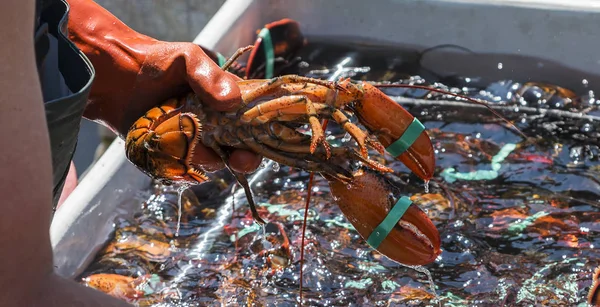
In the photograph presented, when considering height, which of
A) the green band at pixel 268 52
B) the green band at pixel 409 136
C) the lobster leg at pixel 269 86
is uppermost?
the green band at pixel 409 136

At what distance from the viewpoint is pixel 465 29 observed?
12.5ft

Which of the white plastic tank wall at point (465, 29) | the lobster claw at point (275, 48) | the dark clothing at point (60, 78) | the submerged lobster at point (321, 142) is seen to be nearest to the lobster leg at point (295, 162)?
the submerged lobster at point (321, 142)

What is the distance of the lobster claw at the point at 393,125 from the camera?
1.95m

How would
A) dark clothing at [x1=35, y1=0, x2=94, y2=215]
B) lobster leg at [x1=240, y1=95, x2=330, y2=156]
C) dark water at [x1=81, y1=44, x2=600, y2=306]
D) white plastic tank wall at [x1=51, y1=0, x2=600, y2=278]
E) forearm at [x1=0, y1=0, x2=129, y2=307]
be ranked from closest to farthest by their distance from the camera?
forearm at [x1=0, y1=0, x2=129, y2=307], dark clothing at [x1=35, y1=0, x2=94, y2=215], lobster leg at [x1=240, y1=95, x2=330, y2=156], dark water at [x1=81, y1=44, x2=600, y2=306], white plastic tank wall at [x1=51, y1=0, x2=600, y2=278]

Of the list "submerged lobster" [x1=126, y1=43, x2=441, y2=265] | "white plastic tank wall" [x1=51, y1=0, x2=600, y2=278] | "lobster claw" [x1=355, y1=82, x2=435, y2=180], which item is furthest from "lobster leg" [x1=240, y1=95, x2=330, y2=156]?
"white plastic tank wall" [x1=51, y1=0, x2=600, y2=278]

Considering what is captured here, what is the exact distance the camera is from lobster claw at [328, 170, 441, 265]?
195 centimetres

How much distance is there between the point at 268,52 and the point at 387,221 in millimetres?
2061

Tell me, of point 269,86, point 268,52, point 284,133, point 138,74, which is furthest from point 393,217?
point 268,52

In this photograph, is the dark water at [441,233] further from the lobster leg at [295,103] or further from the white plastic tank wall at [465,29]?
the lobster leg at [295,103]

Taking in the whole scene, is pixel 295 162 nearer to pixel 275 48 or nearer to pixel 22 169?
pixel 22 169

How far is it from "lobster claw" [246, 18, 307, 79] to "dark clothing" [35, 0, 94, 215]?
2.13 m

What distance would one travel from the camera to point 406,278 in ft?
8.75

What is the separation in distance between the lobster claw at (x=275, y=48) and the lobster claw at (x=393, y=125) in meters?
1.87

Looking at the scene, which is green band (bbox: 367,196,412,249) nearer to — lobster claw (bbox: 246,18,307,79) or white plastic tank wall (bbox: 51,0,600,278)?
white plastic tank wall (bbox: 51,0,600,278)
